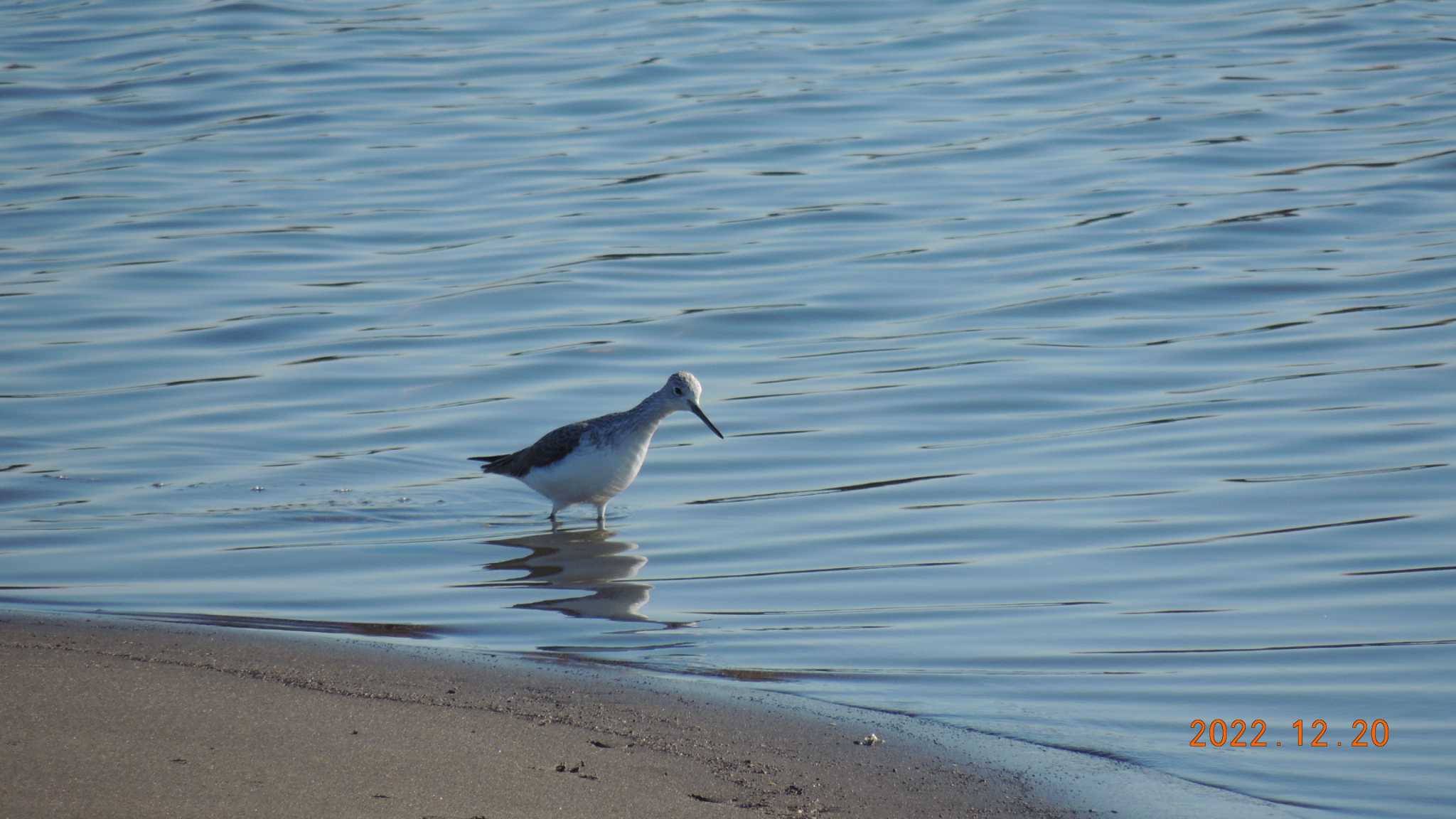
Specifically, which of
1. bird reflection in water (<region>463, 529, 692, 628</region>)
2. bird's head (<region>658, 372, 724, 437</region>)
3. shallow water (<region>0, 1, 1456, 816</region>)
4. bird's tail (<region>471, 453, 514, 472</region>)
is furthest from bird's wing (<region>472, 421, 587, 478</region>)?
bird's head (<region>658, 372, 724, 437</region>)

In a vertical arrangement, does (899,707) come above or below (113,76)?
below

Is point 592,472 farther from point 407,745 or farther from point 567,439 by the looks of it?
point 407,745

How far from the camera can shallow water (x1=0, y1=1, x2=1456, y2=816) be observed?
790 cm

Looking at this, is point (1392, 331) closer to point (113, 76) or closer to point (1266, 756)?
point (1266, 756)

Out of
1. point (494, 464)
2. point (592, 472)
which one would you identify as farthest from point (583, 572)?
point (494, 464)

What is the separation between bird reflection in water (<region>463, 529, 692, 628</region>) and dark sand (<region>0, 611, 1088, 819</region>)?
158 centimetres

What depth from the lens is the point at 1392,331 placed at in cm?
1307

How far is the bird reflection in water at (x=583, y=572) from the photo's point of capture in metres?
8.53

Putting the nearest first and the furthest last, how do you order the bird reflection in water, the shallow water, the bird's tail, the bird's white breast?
1. the shallow water
2. the bird reflection in water
3. the bird's white breast
4. the bird's tail

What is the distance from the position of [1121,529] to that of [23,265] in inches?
439

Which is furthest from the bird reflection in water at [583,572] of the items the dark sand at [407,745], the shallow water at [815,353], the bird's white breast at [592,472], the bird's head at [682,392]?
the dark sand at [407,745]

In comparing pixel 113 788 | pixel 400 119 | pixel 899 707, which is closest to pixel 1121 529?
pixel 899 707

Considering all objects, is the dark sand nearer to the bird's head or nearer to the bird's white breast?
the bird's white breast

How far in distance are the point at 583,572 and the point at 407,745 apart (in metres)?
3.70
